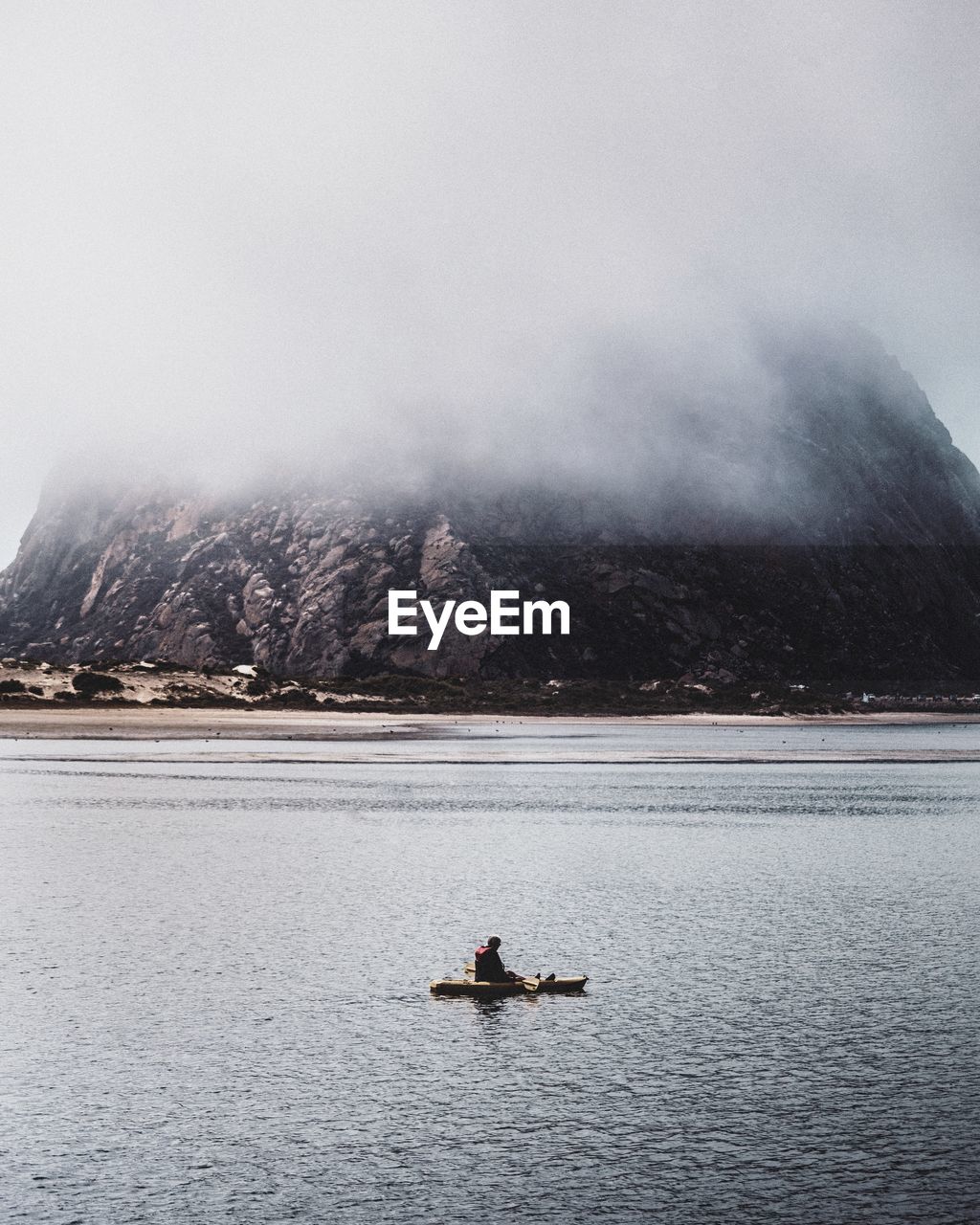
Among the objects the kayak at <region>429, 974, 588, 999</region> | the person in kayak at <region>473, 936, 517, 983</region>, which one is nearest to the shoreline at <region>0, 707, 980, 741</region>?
the person in kayak at <region>473, 936, 517, 983</region>

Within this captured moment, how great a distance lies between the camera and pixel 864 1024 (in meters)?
22.1

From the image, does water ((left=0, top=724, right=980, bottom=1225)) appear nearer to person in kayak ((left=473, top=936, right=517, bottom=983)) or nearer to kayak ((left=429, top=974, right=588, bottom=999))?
kayak ((left=429, top=974, right=588, bottom=999))

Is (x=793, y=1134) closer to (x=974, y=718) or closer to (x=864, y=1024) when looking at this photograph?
(x=864, y=1024)

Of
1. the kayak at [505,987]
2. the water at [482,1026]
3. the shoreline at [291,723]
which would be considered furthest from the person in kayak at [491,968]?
the shoreline at [291,723]

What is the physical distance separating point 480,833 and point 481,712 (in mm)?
123802

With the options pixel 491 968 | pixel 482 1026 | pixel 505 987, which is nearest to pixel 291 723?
pixel 491 968

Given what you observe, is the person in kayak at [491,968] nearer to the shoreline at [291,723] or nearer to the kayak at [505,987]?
the kayak at [505,987]

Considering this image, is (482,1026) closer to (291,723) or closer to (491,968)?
(491,968)

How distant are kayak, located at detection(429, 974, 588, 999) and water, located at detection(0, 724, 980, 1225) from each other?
0.29 meters

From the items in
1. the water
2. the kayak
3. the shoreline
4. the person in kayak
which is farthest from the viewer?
the shoreline

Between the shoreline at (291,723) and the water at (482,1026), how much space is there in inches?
2610

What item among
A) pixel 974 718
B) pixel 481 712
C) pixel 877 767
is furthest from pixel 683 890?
pixel 974 718

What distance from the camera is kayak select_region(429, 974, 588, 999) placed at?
24.3 meters

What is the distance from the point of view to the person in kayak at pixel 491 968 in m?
24.5
